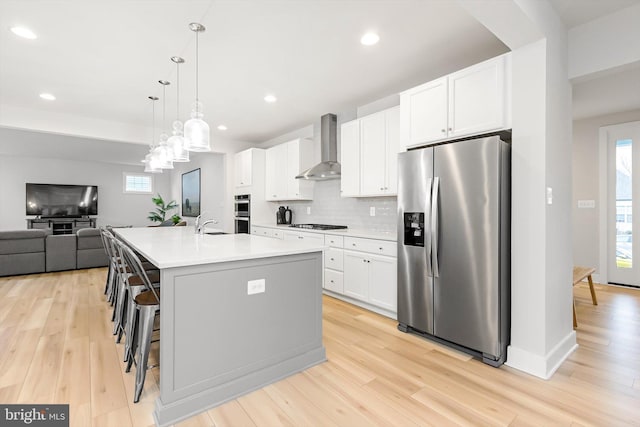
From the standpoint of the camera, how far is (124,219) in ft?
32.9

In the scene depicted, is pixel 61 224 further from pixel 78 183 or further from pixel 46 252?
pixel 46 252

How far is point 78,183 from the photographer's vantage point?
928 centimetres

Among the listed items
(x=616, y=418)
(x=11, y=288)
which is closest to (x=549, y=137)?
(x=616, y=418)

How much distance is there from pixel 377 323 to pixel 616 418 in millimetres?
1766

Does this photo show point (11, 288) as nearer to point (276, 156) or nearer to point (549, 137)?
point (276, 156)

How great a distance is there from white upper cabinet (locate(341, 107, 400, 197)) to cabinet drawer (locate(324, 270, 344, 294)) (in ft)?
3.41

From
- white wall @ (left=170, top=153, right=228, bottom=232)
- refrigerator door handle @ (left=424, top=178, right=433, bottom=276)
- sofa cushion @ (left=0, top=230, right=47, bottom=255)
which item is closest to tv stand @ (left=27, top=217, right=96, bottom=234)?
white wall @ (left=170, top=153, right=228, bottom=232)

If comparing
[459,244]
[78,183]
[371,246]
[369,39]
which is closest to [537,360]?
[459,244]

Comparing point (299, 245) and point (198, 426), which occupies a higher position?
point (299, 245)

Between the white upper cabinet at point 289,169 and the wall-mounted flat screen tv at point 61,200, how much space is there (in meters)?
6.87

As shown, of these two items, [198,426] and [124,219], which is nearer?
[198,426]

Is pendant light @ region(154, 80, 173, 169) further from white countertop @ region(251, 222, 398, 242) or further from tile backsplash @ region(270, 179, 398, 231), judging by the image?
tile backsplash @ region(270, 179, 398, 231)

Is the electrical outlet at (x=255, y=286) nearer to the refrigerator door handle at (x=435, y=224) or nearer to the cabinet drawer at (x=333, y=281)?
the refrigerator door handle at (x=435, y=224)

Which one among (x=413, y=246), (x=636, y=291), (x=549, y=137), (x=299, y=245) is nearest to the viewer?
(x=549, y=137)
